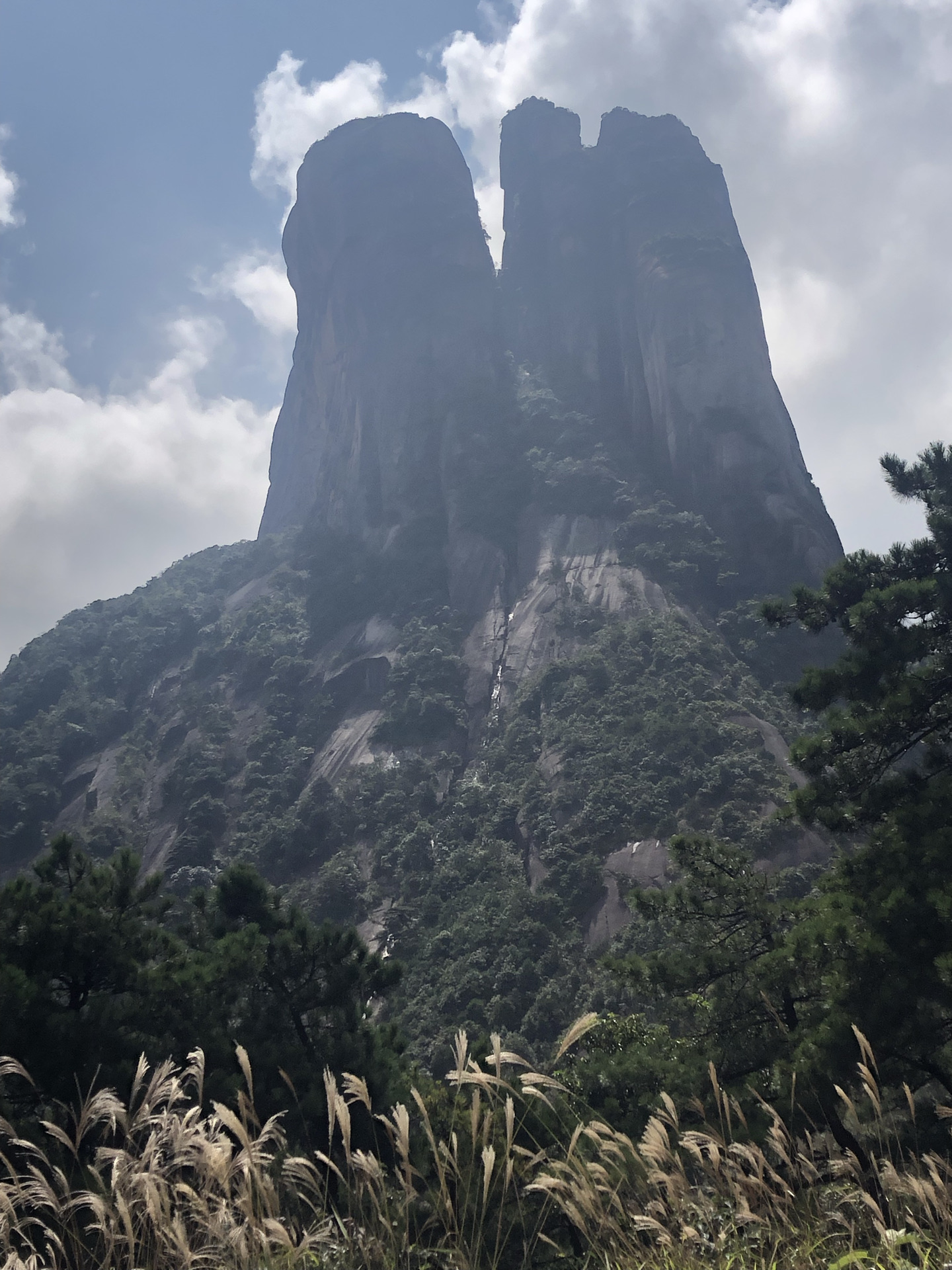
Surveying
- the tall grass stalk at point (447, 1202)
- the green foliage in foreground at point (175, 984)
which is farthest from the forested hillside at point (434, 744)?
the tall grass stalk at point (447, 1202)

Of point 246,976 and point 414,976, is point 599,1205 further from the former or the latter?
point 414,976

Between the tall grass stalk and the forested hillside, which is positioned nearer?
the tall grass stalk

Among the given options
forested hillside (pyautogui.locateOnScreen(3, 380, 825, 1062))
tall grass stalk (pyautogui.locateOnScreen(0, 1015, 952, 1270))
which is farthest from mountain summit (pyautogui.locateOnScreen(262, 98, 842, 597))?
tall grass stalk (pyautogui.locateOnScreen(0, 1015, 952, 1270))

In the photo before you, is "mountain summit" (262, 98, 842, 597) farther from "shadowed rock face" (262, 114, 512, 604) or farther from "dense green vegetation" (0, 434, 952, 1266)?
"dense green vegetation" (0, 434, 952, 1266)

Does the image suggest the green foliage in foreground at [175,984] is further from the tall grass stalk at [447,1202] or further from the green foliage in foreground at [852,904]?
the tall grass stalk at [447,1202]

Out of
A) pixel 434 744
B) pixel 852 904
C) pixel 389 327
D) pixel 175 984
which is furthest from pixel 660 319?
pixel 175 984

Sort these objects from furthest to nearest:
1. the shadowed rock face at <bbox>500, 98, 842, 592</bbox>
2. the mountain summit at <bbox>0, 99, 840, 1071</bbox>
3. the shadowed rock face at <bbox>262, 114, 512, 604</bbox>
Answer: the shadowed rock face at <bbox>262, 114, 512, 604</bbox>, the shadowed rock face at <bbox>500, 98, 842, 592</bbox>, the mountain summit at <bbox>0, 99, 840, 1071</bbox>
